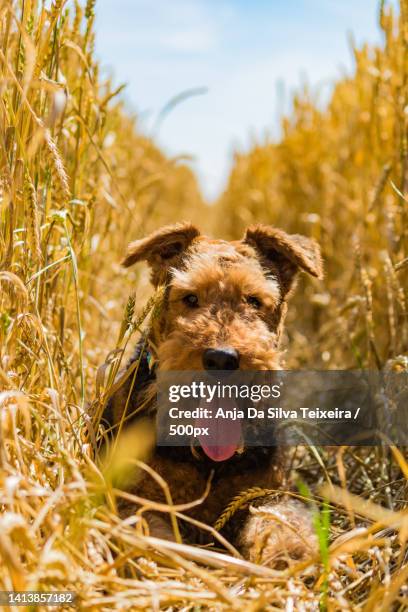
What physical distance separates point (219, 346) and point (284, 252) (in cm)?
82

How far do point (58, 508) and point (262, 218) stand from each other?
18.0 feet

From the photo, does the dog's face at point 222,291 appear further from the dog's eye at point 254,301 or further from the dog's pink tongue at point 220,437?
the dog's pink tongue at point 220,437

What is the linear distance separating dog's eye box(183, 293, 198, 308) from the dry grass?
0.19 metres

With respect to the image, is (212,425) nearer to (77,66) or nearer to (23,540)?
(23,540)

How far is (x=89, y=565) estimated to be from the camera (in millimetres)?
1453

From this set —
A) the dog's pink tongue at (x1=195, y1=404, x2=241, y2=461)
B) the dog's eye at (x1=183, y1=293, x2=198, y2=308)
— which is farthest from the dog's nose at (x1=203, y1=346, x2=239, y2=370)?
the dog's eye at (x1=183, y1=293, x2=198, y2=308)

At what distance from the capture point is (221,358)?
6.60 ft

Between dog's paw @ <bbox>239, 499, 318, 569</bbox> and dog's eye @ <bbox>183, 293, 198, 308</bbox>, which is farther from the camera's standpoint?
dog's eye @ <bbox>183, 293, 198, 308</bbox>

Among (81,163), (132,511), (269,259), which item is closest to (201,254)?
(269,259)

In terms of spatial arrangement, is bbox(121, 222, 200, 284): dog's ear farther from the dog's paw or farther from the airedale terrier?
the dog's paw

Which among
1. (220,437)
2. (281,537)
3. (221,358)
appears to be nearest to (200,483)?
(220,437)

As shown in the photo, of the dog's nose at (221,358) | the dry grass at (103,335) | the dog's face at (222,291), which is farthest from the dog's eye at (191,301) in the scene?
the dog's nose at (221,358)

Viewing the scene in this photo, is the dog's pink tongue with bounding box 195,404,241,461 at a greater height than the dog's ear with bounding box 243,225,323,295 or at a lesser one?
lesser

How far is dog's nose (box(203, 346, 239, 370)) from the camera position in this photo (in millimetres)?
2010
